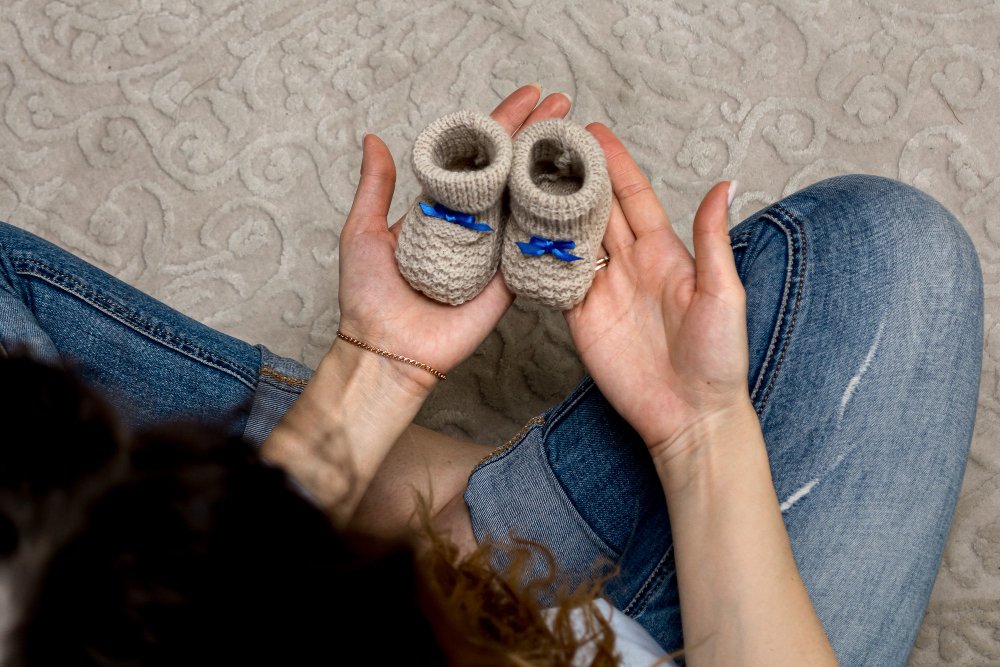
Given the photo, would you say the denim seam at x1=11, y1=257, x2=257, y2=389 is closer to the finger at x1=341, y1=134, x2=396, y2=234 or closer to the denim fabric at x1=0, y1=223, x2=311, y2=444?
the denim fabric at x1=0, y1=223, x2=311, y2=444

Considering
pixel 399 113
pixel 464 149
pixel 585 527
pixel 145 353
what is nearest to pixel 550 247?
pixel 464 149

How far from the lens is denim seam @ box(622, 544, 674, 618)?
0.68 metres

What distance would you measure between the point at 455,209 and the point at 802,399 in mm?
386

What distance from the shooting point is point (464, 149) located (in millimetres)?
773

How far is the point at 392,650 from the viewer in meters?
0.36

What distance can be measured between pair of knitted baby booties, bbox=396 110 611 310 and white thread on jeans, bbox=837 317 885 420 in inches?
10.7

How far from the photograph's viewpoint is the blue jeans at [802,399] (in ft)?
2.12

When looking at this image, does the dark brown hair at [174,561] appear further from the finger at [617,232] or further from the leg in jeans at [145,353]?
the finger at [617,232]

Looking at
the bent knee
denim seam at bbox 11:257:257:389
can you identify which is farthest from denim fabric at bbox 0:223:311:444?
the bent knee

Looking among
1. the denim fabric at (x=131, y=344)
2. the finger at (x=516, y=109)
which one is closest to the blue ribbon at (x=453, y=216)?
the finger at (x=516, y=109)

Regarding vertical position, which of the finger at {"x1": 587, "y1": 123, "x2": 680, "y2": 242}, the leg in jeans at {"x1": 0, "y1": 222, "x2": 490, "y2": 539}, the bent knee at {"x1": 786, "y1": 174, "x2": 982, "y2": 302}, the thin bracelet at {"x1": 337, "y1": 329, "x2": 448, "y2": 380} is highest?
the bent knee at {"x1": 786, "y1": 174, "x2": 982, "y2": 302}

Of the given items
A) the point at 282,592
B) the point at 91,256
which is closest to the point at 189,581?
the point at 282,592

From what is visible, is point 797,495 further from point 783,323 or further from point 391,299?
point 391,299

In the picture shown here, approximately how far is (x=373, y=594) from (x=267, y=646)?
0.19 ft
